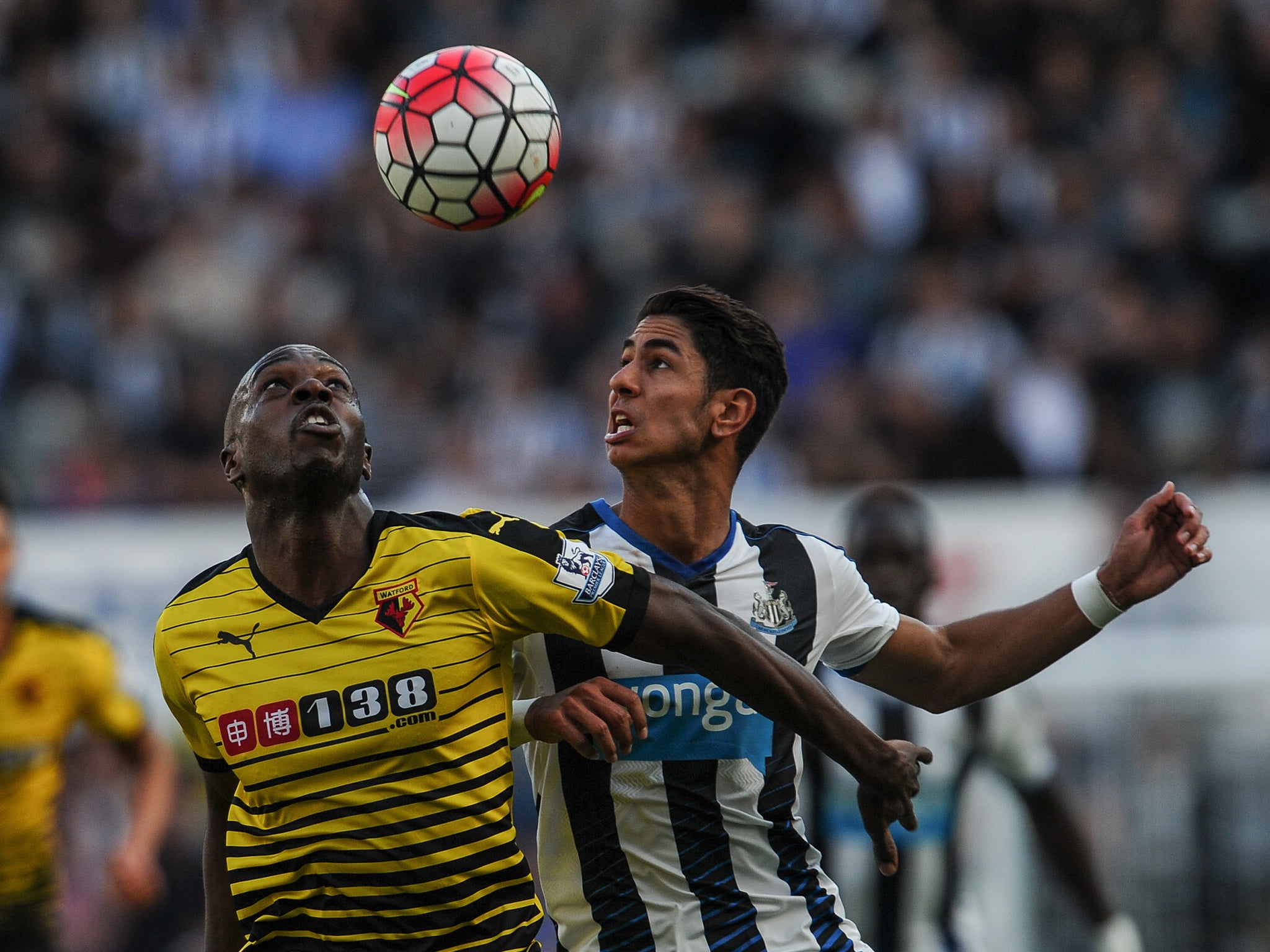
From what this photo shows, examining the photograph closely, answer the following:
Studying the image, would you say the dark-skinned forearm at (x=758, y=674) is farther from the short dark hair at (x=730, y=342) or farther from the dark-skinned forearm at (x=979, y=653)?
the short dark hair at (x=730, y=342)

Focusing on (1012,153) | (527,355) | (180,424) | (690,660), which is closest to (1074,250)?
(1012,153)

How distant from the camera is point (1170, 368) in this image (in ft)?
35.6

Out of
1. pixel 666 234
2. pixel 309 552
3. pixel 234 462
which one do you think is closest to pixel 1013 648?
pixel 309 552

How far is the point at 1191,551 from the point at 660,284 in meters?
7.98

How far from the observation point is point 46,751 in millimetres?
6562

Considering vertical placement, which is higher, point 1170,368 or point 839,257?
point 839,257

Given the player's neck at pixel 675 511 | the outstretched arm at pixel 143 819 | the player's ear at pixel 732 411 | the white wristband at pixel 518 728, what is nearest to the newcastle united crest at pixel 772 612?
the player's neck at pixel 675 511

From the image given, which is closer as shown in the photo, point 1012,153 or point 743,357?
point 743,357

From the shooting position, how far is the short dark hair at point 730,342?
4.43 meters

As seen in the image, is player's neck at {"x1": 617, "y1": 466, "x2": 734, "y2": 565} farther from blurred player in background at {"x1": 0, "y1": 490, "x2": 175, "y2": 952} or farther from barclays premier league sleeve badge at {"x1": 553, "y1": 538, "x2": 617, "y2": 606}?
blurred player in background at {"x1": 0, "y1": 490, "x2": 175, "y2": 952}

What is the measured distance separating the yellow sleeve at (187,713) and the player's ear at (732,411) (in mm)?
1483

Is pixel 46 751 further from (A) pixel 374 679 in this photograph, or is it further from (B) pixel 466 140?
(A) pixel 374 679

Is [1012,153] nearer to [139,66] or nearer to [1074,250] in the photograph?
[1074,250]

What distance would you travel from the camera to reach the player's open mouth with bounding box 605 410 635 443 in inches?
167
